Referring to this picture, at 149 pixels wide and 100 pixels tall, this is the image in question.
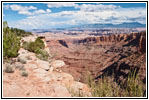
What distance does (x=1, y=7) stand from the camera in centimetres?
466

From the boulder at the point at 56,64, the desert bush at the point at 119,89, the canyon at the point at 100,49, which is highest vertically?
the desert bush at the point at 119,89

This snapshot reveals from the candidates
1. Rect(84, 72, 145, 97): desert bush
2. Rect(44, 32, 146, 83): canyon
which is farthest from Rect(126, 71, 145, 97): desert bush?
Rect(44, 32, 146, 83): canyon

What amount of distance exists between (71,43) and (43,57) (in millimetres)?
95036

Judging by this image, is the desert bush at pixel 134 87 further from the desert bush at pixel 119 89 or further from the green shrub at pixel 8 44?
the green shrub at pixel 8 44

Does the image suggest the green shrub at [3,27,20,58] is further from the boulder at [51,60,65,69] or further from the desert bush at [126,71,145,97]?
the desert bush at [126,71,145,97]

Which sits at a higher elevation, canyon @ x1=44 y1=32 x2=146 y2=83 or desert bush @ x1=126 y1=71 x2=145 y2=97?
desert bush @ x1=126 y1=71 x2=145 y2=97

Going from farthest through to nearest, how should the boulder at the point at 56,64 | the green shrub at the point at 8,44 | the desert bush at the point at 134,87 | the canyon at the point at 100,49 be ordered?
the canyon at the point at 100,49 < the boulder at the point at 56,64 < the green shrub at the point at 8,44 < the desert bush at the point at 134,87

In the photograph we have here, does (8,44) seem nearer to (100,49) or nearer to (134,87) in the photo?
(134,87)

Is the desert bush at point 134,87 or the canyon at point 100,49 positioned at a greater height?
the desert bush at point 134,87

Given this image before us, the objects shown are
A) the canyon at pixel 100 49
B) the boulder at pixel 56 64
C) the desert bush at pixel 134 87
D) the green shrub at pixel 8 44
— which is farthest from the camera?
the canyon at pixel 100 49

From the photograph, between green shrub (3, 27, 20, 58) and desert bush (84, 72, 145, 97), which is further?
green shrub (3, 27, 20, 58)

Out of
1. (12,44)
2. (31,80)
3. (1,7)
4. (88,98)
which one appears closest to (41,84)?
(31,80)

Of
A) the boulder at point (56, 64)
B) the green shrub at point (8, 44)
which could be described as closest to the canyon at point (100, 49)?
the boulder at point (56, 64)

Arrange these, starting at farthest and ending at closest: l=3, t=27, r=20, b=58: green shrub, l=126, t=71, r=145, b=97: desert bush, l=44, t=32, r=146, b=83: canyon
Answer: l=44, t=32, r=146, b=83: canyon → l=3, t=27, r=20, b=58: green shrub → l=126, t=71, r=145, b=97: desert bush
